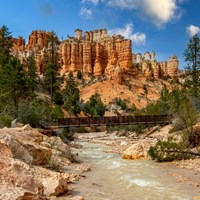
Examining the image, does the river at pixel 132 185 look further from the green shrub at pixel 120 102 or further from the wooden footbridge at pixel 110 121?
the green shrub at pixel 120 102

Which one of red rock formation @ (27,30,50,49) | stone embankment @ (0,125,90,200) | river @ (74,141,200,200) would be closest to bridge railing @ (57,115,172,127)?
river @ (74,141,200,200)

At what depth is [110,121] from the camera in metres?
34.0

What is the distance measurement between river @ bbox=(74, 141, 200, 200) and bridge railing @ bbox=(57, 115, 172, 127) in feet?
55.2

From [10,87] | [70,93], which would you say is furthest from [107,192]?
[70,93]

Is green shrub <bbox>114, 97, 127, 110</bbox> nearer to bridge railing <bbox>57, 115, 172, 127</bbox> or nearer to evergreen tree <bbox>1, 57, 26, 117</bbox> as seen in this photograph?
bridge railing <bbox>57, 115, 172, 127</bbox>

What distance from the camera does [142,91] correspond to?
83812 millimetres

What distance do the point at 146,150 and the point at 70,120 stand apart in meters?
14.3

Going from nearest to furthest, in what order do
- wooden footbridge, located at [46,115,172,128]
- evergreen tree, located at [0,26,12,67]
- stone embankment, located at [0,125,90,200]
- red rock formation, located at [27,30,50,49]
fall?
stone embankment, located at [0,125,90,200], wooden footbridge, located at [46,115,172,128], evergreen tree, located at [0,26,12,67], red rock formation, located at [27,30,50,49]

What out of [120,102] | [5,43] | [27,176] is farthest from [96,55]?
[27,176]

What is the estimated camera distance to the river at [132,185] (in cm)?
880

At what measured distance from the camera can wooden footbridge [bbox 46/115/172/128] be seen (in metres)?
31.0

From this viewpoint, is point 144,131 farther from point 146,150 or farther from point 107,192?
point 107,192

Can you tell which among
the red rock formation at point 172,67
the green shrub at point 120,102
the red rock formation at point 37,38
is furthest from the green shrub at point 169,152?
the red rock formation at point 37,38

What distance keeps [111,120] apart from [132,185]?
23.7 m
